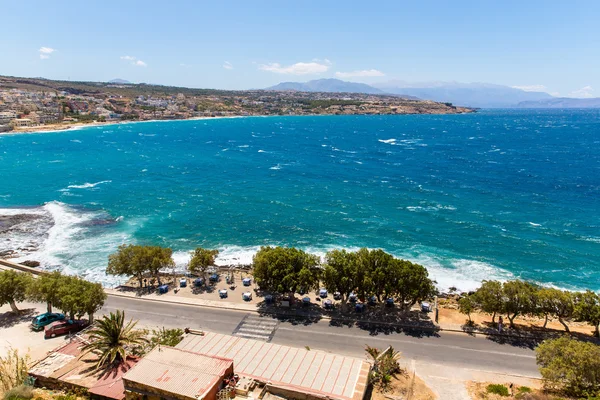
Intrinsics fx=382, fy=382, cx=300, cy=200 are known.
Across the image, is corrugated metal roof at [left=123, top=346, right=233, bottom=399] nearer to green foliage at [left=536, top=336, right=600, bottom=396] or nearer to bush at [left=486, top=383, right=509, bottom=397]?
bush at [left=486, top=383, right=509, bottom=397]

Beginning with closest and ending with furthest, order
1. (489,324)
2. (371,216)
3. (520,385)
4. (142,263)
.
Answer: (520,385)
(489,324)
(142,263)
(371,216)

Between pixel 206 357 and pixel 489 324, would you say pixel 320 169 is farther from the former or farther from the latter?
pixel 206 357

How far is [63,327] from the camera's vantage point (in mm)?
40812

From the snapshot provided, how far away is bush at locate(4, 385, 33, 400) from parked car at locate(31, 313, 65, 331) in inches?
653

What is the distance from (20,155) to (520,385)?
193m

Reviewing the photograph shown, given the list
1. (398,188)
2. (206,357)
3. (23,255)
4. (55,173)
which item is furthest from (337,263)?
(55,173)

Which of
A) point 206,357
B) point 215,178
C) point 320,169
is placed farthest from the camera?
point 320,169

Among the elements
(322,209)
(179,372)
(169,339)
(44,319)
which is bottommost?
(322,209)

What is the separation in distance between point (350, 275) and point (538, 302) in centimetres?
2052

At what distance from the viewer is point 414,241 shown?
73750 mm

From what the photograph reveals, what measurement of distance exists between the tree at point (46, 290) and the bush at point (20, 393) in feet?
49.7

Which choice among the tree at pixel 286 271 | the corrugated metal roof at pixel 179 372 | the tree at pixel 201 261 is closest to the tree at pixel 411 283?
the tree at pixel 286 271

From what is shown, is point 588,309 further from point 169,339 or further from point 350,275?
point 169,339

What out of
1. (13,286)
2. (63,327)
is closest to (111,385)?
(63,327)
